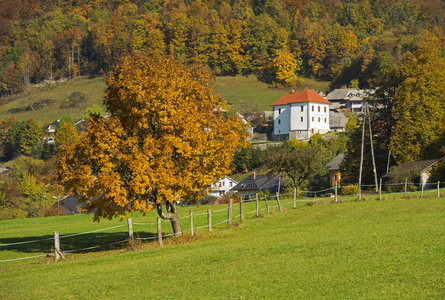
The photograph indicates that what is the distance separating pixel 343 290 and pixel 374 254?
4.32 meters

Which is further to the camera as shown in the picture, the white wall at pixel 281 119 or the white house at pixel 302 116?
the white wall at pixel 281 119

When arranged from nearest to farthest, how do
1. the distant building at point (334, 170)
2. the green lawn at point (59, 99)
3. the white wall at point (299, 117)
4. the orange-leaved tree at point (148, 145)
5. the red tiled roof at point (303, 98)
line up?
the orange-leaved tree at point (148, 145) < the distant building at point (334, 170) < the white wall at point (299, 117) < the red tiled roof at point (303, 98) < the green lawn at point (59, 99)

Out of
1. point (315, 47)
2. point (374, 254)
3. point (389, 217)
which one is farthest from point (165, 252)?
point (315, 47)

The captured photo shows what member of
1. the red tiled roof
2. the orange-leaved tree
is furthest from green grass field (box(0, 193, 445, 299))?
the red tiled roof

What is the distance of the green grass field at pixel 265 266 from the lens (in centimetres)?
1448

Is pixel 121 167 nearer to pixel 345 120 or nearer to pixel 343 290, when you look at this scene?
pixel 343 290

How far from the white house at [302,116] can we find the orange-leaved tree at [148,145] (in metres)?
95.9

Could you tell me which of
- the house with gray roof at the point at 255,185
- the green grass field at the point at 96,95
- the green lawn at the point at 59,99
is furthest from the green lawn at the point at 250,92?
the house with gray roof at the point at 255,185

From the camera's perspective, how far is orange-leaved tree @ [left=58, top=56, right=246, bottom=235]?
2466 cm

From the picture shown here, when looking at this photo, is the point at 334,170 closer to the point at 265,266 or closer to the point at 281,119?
the point at 281,119

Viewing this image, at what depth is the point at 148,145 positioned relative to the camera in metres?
25.1

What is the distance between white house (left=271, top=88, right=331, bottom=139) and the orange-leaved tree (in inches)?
3778

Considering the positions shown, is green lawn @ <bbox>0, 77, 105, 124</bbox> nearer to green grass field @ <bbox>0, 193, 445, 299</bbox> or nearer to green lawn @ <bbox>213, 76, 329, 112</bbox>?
green lawn @ <bbox>213, 76, 329, 112</bbox>

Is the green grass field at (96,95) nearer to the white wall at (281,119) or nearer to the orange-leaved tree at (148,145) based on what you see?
the white wall at (281,119)
